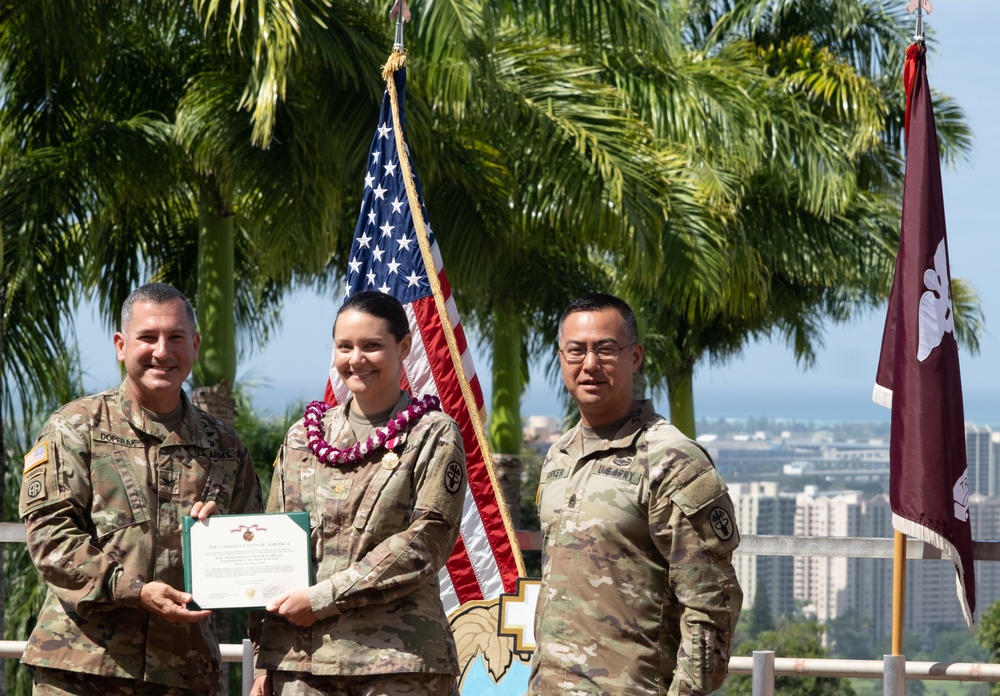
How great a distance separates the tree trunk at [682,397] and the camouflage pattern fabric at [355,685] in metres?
16.5

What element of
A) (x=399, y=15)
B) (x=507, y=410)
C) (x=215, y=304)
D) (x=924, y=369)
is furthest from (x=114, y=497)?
(x=507, y=410)

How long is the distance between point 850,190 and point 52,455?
12720 mm

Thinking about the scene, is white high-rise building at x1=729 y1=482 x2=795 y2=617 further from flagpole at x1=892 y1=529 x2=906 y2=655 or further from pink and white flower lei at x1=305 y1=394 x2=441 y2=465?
pink and white flower lei at x1=305 y1=394 x2=441 y2=465

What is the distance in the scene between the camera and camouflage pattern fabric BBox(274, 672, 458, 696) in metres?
3.39

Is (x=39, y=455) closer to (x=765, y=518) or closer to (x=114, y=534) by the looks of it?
(x=114, y=534)

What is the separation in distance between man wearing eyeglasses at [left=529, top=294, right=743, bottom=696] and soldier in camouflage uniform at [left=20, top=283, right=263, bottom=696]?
0.99 m

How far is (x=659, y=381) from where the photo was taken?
19547mm

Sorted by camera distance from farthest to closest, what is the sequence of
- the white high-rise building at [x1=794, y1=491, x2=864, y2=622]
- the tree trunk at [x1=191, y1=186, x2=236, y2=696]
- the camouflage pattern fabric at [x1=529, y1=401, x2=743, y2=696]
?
the white high-rise building at [x1=794, y1=491, x2=864, y2=622] → the tree trunk at [x1=191, y1=186, x2=236, y2=696] → the camouflage pattern fabric at [x1=529, y1=401, x2=743, y2=696]

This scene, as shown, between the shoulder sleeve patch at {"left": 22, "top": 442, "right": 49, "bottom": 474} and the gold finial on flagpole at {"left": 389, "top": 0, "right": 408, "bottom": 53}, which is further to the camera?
the gold finial on flagpole at {"left": 389, "top": 0, "right": 408, "bottom": 53}

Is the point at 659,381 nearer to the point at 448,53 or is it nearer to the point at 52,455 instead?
the point at 448,53

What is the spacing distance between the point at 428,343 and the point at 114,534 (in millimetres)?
2667

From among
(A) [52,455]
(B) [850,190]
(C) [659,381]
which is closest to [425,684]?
(A) [52,455]

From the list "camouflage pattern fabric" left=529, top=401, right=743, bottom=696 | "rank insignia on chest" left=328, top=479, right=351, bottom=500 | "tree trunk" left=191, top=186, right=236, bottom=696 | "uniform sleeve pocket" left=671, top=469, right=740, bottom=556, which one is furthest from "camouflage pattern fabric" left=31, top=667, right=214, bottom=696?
"tree trunk" left=191, top=186, right=236, bottom=696

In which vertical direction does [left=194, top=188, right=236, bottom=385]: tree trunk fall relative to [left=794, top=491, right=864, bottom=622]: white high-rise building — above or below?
above
